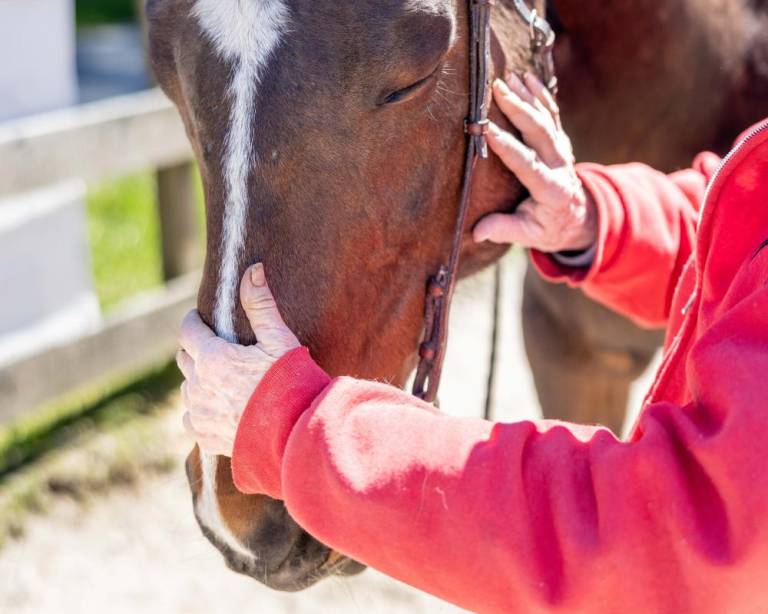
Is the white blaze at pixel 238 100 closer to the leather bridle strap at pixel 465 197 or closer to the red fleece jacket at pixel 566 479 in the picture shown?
the red fleece jacket at pixel 566 479

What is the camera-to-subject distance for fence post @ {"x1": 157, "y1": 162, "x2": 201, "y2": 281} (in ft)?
12.4

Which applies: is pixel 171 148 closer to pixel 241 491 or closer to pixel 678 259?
pixel 678 259

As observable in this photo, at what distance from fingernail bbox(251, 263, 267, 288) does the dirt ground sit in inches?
52.0

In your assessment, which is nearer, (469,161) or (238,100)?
(238,100)

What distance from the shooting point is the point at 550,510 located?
100cm

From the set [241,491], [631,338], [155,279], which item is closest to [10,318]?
[155,279]

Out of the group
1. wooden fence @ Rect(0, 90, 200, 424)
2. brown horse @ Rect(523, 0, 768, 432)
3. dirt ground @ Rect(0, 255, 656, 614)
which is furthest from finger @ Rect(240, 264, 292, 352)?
wooden fence @ Rect(0, 90, 200, 424)

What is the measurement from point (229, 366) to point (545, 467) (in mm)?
392

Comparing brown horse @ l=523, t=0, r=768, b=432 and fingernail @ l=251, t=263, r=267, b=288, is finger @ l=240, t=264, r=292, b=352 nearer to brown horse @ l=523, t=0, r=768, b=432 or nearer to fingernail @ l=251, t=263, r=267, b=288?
fingernail @ l=251, t=263, r=267, b=288

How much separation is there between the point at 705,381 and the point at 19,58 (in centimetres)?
278

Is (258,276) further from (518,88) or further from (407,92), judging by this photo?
(518,88)

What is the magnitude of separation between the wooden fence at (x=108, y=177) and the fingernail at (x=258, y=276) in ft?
6.63

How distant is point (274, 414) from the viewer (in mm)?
1091

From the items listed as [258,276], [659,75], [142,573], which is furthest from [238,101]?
[142,573]
